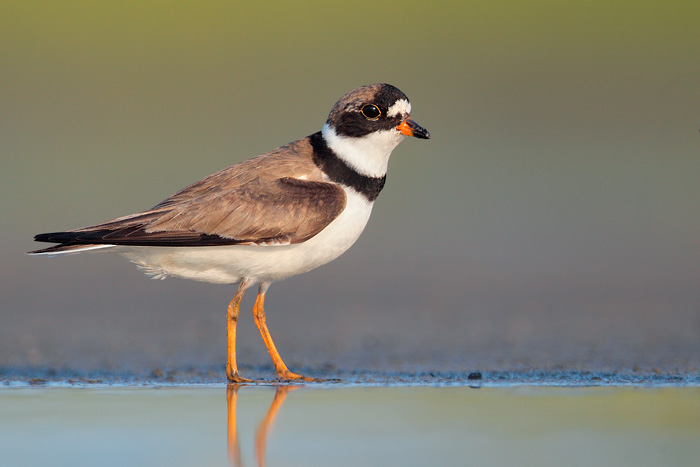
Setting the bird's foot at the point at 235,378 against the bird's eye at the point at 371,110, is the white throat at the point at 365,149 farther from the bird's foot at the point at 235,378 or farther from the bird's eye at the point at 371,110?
the bird's foot at the point at 235,378

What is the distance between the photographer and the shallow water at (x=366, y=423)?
4246 millimetres

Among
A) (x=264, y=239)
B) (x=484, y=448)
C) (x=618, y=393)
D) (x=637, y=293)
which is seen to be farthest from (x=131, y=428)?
(x=637, y=293)

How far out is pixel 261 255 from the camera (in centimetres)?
656

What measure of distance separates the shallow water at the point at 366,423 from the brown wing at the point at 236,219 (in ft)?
3.08

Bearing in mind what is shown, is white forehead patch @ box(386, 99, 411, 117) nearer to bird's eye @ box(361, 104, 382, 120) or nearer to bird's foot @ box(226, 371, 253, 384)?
bird's eye @ box(361, 104, 382, 120)

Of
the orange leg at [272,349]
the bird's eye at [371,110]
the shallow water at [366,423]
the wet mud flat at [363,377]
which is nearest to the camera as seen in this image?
the shallow water at [366,423]

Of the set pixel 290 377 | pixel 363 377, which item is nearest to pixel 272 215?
pixel 290 377

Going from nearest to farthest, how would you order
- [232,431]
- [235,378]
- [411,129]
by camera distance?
[232,431] < [235,378] < [411,129]

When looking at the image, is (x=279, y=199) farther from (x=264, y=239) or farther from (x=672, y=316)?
(x=672, y=316)

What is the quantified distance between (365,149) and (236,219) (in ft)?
3.06

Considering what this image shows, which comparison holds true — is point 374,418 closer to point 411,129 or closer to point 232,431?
point 232,431

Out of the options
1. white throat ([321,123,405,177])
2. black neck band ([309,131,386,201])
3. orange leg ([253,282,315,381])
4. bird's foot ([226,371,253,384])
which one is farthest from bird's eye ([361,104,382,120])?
bird's foot ([226,371,253,384])

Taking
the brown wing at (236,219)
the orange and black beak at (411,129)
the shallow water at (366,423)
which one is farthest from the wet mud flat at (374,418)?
the orange and black beak at (411,129)

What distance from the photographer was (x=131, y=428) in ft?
15.6
